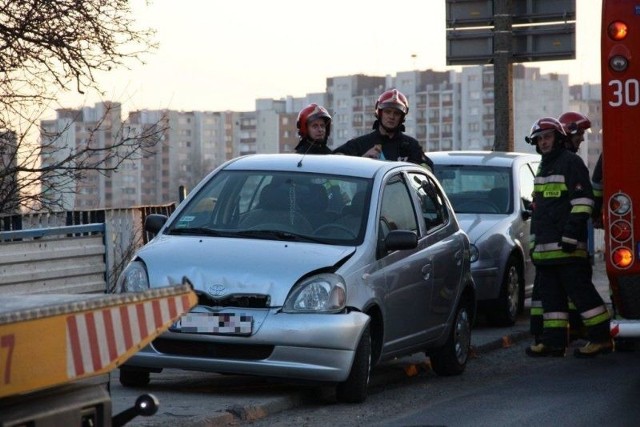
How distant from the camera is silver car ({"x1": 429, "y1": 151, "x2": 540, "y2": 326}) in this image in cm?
1542

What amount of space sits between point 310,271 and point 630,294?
2460mm

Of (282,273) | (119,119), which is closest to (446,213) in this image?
(282,273)

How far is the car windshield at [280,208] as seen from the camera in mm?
10320

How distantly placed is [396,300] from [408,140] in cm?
328

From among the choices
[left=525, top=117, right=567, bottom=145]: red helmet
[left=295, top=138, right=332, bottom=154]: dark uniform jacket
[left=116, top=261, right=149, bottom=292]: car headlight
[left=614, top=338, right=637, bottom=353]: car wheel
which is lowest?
[left=614, top=338, right=637, bottom=353]: car wheel

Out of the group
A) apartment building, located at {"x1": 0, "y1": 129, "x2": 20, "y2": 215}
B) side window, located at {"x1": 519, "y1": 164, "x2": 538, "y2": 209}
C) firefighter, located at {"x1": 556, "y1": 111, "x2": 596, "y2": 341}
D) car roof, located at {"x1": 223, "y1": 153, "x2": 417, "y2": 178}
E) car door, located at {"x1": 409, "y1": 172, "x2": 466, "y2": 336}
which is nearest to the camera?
car roof, located at {"x1": 223, "y1": 153, "x2": 417, "y2": 178}

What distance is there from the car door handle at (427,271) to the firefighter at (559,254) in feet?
6.60

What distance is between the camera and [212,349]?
9.54 m

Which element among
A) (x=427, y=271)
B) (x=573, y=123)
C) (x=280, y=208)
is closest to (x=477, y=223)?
(x=573, y=123)

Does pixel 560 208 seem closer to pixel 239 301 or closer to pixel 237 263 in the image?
pixel 237 263

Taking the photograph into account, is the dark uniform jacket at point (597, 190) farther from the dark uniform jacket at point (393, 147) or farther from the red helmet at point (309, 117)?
the red helmet at point (309, 117)

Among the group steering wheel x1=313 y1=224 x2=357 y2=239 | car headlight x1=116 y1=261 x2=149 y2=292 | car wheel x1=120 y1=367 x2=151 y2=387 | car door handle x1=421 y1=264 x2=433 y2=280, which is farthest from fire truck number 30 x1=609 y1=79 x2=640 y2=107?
car wheel x1=120 y1=367 x2=151 y2=387

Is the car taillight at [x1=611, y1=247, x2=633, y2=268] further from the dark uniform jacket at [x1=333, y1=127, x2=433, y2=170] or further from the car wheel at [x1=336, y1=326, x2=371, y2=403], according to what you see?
the dark uniform jacket at [x1=333, y1=127, x2=433, y2=170]

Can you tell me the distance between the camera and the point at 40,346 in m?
4.99
